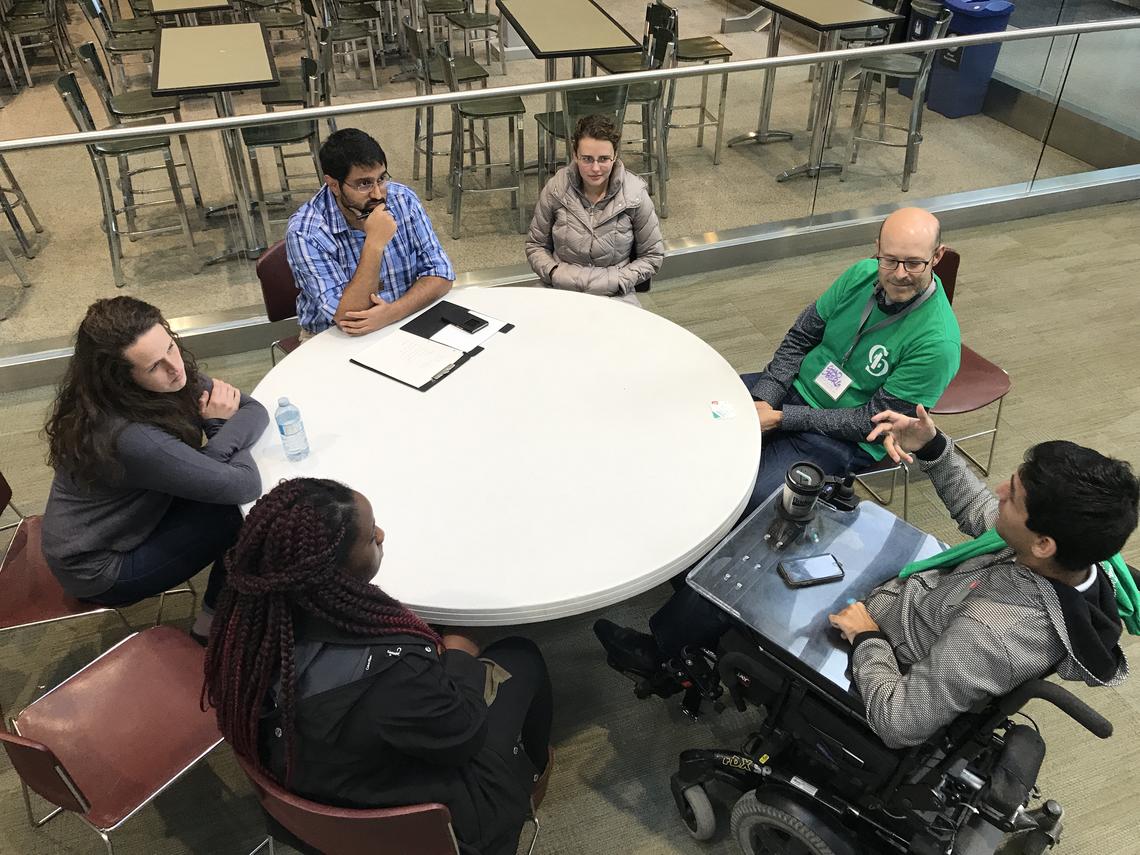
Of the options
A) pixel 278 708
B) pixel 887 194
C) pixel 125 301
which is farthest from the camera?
pixel 887 194

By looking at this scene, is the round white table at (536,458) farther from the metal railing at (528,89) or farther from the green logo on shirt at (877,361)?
the metal railing at (528,89)

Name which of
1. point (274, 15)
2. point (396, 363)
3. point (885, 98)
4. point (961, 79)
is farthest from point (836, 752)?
point (274, 15)

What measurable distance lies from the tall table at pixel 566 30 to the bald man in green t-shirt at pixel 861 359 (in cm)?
278

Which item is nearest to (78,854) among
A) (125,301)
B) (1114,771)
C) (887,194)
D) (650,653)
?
(125,301)

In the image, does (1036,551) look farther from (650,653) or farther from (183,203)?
(183,203)

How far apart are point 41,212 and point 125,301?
1939mm

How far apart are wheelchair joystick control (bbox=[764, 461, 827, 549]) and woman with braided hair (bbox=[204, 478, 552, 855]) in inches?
35.1

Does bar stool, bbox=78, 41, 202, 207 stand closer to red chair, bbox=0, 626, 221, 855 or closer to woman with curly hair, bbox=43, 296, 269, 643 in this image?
woman with curly hair, bbox=43, 296, 269, 643

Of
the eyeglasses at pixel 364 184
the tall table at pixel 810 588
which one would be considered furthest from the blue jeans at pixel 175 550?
the tall table at pixel 810 588

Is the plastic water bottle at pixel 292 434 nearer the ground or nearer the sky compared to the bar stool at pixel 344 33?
nearer the sky

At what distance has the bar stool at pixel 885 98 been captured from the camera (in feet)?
15.0

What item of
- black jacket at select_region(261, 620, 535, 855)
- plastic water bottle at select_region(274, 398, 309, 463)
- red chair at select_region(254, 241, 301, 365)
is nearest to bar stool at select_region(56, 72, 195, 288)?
red chair at select_region(254, 241, 301, 365)

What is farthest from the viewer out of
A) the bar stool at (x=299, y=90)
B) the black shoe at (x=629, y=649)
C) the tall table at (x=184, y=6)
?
the tall table at (x=184, y=6)

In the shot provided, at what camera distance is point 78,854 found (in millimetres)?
2285
